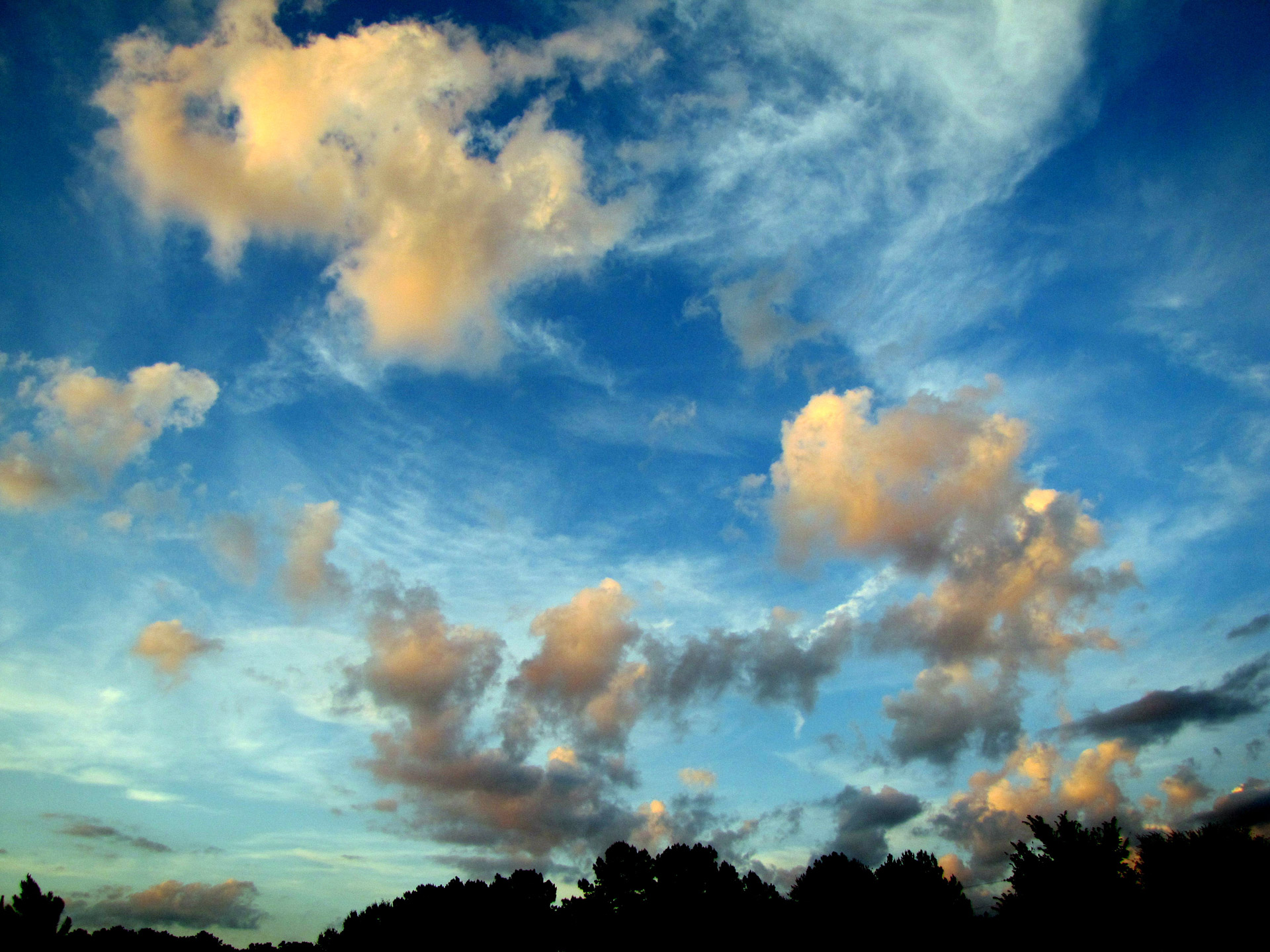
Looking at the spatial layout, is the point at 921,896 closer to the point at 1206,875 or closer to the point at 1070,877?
the point at 1070,877

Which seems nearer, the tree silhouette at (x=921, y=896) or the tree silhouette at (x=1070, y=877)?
the tree silhouette at (x=1070, y=877)

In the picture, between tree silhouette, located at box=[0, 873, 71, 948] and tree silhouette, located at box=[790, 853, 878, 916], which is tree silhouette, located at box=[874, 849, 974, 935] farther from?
tree silhouette, located at box=[0, 873, 71, 948]

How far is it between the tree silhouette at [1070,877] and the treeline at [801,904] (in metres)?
0.12

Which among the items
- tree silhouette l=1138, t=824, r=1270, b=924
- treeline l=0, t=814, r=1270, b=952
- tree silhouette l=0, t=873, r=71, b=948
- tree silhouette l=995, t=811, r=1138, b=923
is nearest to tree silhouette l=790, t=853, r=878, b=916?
treeline l=0, t=814, r=1270, b=952

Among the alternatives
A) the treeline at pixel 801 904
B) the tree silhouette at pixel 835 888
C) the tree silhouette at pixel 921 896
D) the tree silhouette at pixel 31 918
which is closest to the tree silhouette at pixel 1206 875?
the treeline at pixel 801 904

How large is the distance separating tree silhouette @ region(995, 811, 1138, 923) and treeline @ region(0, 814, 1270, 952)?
0.38 feet

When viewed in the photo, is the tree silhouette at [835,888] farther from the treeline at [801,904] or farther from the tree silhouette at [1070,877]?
the tree silhouette at [1070,877]

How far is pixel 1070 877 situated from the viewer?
207 ft

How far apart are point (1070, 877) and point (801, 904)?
32891 mm

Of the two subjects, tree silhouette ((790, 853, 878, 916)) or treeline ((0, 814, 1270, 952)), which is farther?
tree silhouette ((790, 853, 878, 916))

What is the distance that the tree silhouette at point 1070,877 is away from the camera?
2397 inches

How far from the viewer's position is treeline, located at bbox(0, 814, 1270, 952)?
5744cm

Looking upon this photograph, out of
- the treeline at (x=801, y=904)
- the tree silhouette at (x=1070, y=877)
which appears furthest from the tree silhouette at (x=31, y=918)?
the tree silhouette at (x=1070, y=877)

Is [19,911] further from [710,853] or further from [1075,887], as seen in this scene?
[1075,887]
